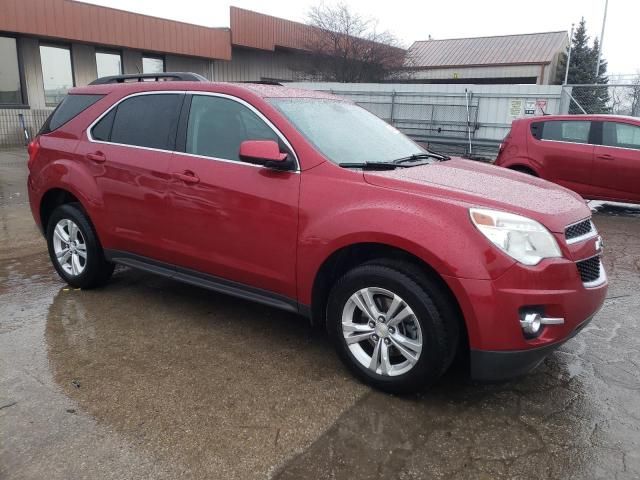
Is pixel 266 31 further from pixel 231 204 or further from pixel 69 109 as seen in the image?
pixel 231 204

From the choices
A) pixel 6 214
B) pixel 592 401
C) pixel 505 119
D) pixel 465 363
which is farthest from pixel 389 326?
pixel 505 119

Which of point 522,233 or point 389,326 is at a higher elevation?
point 522,233

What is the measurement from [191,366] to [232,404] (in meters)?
0.54

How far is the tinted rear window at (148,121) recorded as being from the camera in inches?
153

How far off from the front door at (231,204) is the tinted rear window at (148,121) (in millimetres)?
172

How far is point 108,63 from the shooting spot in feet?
63.2

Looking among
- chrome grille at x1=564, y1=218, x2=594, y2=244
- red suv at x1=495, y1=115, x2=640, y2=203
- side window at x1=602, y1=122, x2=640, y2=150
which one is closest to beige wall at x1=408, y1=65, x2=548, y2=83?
red suv at x1=495, y1=115, x2=640, y2=203

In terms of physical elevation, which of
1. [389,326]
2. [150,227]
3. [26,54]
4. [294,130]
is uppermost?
[26,54]

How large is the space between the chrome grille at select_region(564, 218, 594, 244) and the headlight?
179mm

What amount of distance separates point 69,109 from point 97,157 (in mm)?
746

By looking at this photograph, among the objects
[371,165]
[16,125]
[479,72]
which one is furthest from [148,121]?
[479,72]

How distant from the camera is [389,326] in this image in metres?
2.93

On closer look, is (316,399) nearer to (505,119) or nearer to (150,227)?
(150,227)

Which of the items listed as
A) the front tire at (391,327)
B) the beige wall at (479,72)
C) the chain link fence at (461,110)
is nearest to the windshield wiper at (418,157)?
the front tire at (391,327)
